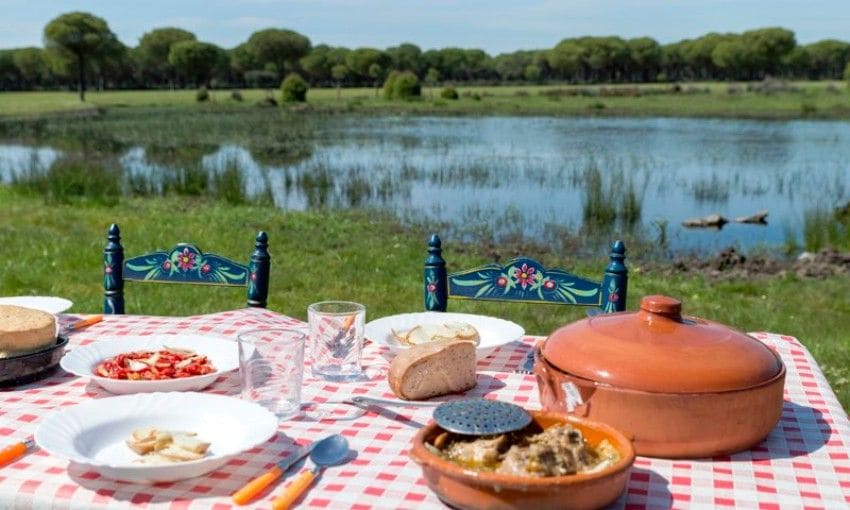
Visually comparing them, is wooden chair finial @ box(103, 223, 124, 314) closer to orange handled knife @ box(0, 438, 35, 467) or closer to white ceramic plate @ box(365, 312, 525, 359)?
white ceramic plate @ box(365, 312, 525, 359)

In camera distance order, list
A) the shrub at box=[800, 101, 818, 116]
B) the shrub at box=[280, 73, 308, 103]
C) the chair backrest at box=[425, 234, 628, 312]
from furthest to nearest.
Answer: the shrub at box=[280, 73, 308, 103] → the shrub at box=[800, 101, 818, 116] → the chair backrest at box=[425, 234, 628, 312]

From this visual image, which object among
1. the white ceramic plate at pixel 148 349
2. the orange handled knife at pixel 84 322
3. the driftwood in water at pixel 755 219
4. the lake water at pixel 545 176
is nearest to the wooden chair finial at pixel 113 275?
the orange handled knife at pixel 84 322

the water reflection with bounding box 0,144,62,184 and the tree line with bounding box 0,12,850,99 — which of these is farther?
the tree line with bounding box 0,12,850,99

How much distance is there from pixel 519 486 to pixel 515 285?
1762 mm

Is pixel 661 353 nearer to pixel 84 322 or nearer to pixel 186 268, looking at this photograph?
pixel 84 322

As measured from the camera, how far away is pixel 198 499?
151cm

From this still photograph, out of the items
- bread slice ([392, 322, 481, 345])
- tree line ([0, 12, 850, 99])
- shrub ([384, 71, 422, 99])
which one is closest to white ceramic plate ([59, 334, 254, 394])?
bread slice ([392, 322, 481, 345])

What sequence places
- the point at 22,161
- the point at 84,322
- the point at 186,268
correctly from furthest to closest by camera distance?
the point at 22,161 → the point at 186,268 → the point at 84,322

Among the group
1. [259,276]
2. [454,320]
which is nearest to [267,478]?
[454,320]

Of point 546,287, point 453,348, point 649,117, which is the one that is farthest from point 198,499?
point 649,117

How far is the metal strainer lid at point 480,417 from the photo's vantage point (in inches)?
60.8

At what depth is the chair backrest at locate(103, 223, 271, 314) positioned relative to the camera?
326 cm

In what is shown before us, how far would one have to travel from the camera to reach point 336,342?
2244 millimetres

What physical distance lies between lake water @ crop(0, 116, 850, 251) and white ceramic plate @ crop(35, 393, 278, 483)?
9.15 m
